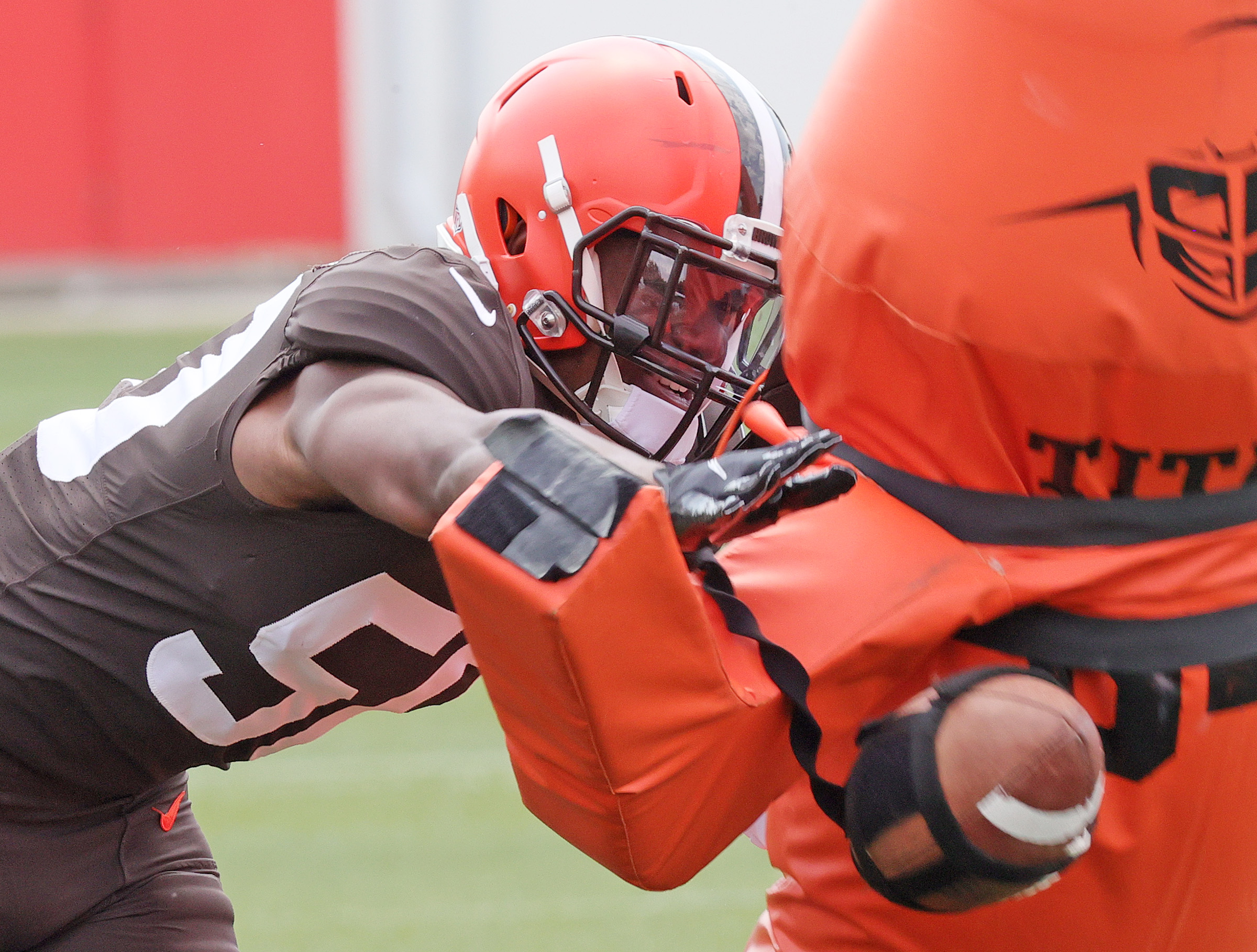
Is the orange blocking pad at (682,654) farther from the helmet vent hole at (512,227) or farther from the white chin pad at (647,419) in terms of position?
the helmet vent hole at (512,227)

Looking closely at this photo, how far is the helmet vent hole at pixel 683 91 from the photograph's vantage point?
234cm

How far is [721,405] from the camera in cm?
234

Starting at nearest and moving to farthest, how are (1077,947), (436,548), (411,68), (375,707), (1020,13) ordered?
(436,548) → (1020,13) → (1077,947) → (375,707) → (411,68)

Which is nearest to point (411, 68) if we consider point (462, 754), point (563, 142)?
point (462, 754)

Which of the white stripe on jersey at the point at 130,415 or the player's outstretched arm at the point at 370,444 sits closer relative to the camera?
the player's outstretched arm at the point at 370,444

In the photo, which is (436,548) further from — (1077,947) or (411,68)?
(411,68)

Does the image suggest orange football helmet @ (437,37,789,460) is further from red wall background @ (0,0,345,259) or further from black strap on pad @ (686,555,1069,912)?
red wall background @ (0,0,345,259)

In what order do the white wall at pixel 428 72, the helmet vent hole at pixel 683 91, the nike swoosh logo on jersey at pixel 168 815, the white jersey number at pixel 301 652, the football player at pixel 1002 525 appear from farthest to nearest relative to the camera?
the white wall at pixel 428 72 < the nike swoosh logo on jersey at pixel 168 815 < the helmet vent hole at pixel 683 91 < the white jersey number at pixel 301 652 < the football player at pixel 1002 525

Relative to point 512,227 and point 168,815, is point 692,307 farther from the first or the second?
point 168,815

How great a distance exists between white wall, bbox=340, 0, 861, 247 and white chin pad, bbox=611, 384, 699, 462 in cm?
1027

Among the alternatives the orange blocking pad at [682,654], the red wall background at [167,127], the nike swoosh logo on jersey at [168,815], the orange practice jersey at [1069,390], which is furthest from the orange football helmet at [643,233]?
the red wall background at [167,127]

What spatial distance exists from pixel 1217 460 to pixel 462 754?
13.9 ft

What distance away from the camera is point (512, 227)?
93.7 inches

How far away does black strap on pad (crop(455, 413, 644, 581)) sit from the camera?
1322 mm
